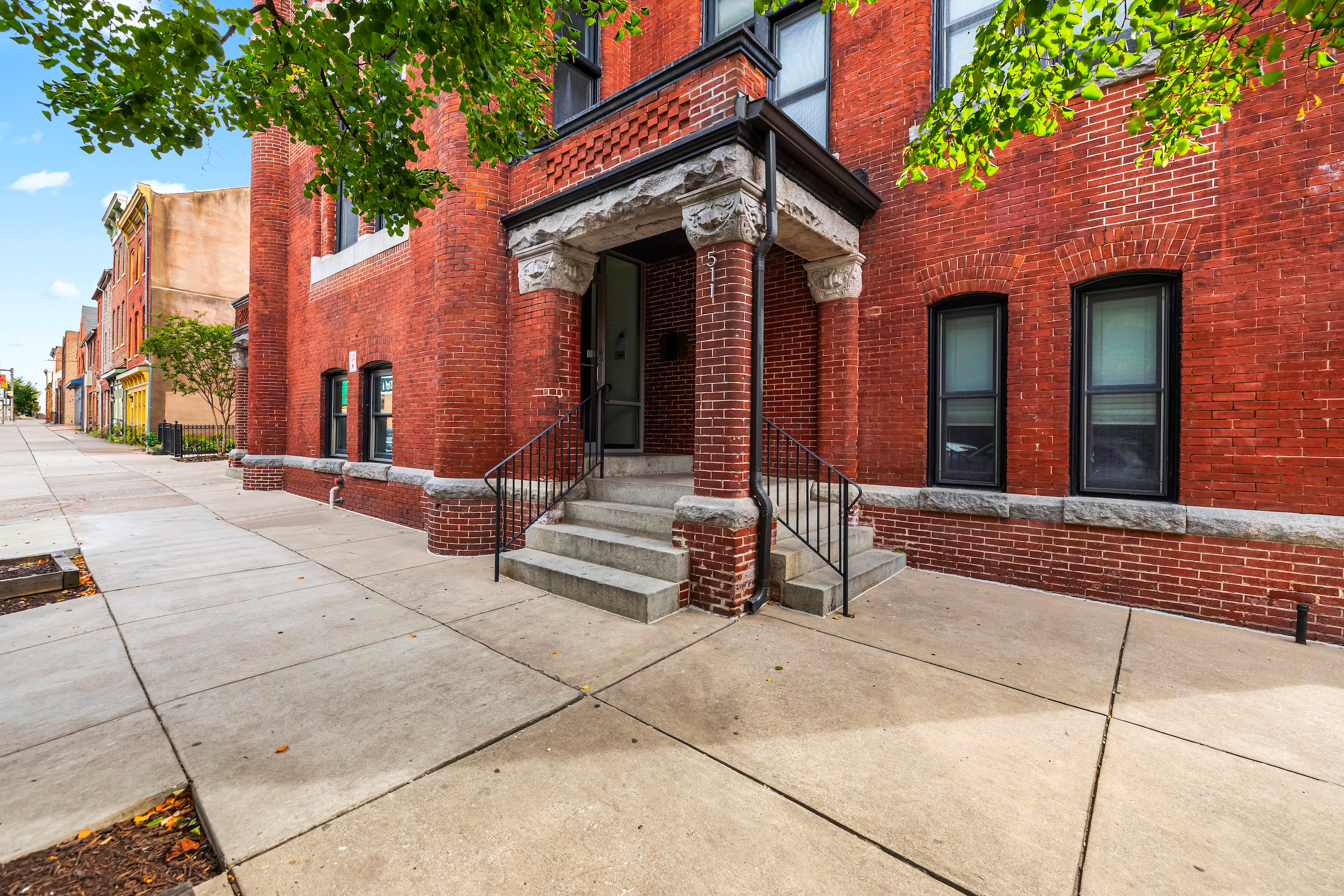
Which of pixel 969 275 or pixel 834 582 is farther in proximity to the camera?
pixel 969 275

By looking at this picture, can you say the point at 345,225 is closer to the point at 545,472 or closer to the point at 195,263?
the point at 545,472

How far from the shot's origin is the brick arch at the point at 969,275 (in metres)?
5.47

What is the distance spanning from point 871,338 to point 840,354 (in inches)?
15.6

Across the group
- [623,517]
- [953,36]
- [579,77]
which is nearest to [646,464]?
[623,517]

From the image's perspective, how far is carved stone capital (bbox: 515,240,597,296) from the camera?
6152 mm

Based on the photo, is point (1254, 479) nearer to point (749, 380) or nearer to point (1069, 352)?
point (1069, 352)

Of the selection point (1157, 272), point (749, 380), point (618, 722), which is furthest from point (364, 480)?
point (1157, 272)

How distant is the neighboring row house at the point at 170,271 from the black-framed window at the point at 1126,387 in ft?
97.9

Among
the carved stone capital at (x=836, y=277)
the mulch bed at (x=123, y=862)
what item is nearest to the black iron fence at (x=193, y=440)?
the carved stone capital at (x=836, y=277)

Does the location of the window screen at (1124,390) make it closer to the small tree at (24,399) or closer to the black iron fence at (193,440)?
the black iron fence at (193,440)

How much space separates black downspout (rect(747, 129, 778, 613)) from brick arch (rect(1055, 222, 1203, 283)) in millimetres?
2918

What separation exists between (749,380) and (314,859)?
13.3ft

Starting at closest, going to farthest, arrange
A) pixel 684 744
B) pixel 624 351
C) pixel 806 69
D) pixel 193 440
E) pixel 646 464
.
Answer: pixel 684 744 < pixel 806 69 < pixel 646 464 < pixel 624 351 < pixel 193 440

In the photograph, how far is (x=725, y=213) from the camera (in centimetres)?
462
